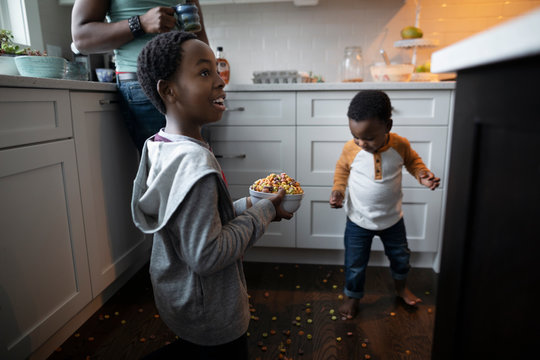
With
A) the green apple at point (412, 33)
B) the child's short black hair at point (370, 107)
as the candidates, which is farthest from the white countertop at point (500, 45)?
the green apple at point (412, 33)

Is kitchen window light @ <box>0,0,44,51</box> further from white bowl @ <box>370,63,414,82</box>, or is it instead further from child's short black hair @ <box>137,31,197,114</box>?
white bowl @ <box>370,63,414,82</box>

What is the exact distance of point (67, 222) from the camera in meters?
1.34

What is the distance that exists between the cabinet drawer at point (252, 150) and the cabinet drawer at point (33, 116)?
31.7 inches

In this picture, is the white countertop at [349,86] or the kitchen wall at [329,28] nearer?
the white countertop at [349,86]

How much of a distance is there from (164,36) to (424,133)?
1.40 metres

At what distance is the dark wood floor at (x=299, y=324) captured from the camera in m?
1.39

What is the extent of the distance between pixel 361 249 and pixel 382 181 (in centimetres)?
29

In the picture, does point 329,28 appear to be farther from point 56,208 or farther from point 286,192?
point 56,208

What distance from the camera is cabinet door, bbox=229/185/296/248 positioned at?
2.04 metres

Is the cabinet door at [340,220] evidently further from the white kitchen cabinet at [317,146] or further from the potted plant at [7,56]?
the potted plant at [7,56]

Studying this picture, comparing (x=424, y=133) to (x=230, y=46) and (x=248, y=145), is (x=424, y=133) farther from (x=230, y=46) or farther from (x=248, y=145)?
(x=230, y=46)

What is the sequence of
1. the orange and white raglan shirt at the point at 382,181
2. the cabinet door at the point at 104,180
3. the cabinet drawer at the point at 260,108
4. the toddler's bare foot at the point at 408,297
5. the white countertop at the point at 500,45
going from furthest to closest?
the cabinet drawer at the point at 260,108 < the toddler's bare foot at the point at 408,297 < the orange and white raglan shirt at the point at 382,181 < the cabinet door at the point at 104,180 < the white countertop at the point at 500,45

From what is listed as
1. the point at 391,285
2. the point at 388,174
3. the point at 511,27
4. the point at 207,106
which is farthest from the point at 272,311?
the point at 511,27

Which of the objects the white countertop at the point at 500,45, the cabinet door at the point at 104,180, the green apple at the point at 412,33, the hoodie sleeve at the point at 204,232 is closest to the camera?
the white countertop at the point at 500,45
